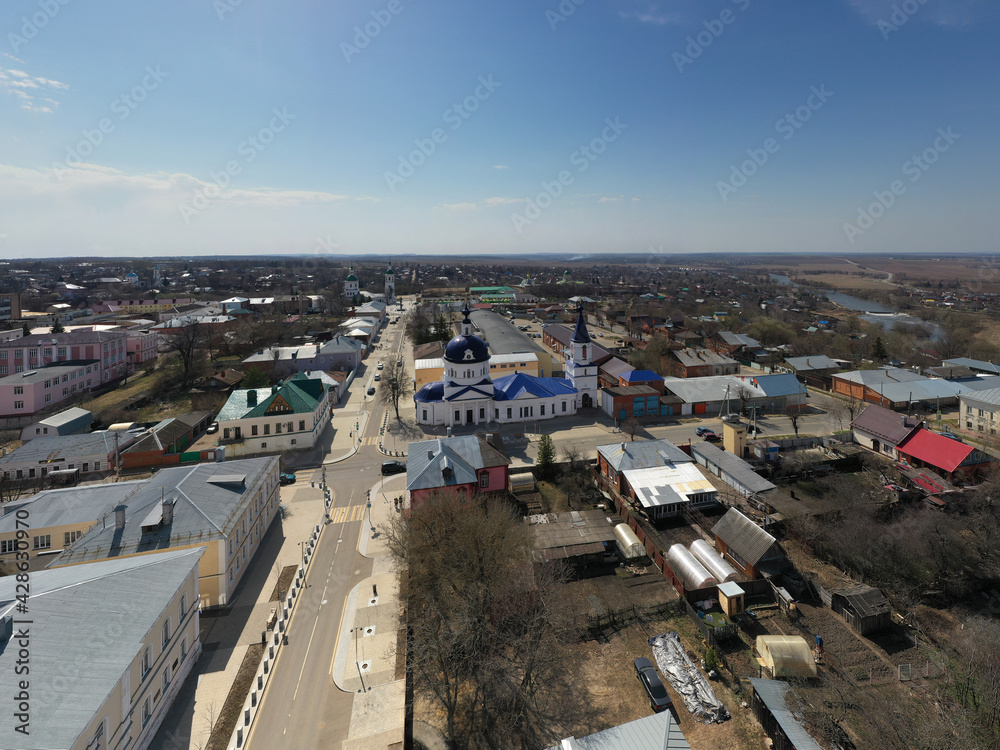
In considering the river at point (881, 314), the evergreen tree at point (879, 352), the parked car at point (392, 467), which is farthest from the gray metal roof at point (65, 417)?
the river at point (881, 314)

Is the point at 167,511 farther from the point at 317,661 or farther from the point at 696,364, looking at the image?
the point at 696,364

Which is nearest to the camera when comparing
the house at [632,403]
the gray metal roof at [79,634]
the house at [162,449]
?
the gray metal roof at [79,634]

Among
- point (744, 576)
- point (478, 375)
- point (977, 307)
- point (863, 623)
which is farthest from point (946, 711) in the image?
point (977, 307)

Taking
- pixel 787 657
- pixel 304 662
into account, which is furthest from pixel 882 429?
pixel 304 662

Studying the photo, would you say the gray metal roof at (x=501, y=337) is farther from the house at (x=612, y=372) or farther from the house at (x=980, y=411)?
the house at (x=980, y=411)

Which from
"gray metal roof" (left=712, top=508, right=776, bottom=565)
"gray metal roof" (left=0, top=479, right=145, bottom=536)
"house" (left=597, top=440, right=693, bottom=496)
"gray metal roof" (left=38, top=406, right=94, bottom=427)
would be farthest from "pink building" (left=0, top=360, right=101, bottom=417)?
"gray metal roof" (left=712, top=508, right=776, bottom=565)

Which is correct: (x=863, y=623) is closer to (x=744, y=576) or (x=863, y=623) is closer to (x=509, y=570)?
(x=744, y=576)
